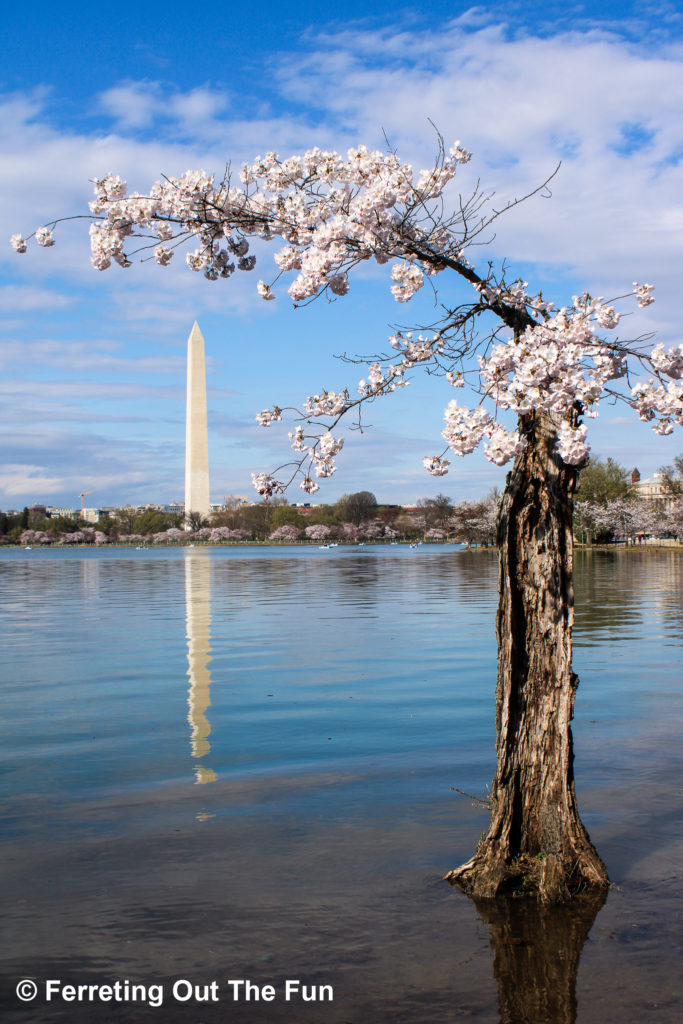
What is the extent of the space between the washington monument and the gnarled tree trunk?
93475mm

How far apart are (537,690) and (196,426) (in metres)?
100

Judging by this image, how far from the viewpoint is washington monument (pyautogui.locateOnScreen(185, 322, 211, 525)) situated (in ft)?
324

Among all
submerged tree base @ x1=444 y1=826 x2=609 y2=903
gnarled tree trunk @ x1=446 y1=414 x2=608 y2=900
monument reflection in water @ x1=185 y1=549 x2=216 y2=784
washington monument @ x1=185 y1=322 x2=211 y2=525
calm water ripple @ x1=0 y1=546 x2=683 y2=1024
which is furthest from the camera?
washington monument @ x1=185 y1=322 x2=211 y2=525

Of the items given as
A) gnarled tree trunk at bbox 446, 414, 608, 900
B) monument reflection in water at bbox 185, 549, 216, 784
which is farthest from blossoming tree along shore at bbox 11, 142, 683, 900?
monument reflection in water at bbox 185, 549, 216, 784

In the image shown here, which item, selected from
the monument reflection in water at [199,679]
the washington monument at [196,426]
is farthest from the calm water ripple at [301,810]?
the washington monument at [196,426]

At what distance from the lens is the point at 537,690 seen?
19.8 feet

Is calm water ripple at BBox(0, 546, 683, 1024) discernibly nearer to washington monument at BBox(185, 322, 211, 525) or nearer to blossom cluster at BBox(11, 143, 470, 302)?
blossom cluster at BBox(11, 143, 470, 302)

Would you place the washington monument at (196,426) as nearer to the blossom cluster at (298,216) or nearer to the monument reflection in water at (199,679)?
the monument reflection in water at (199,679)

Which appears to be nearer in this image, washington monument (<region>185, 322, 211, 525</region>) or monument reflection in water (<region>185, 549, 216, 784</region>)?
monument reflection in water (<region>185, 549, 216, 784</region>)

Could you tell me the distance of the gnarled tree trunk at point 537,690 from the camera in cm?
600

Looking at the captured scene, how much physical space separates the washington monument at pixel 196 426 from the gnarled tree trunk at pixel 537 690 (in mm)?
93475

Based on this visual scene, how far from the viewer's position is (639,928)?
580 cm

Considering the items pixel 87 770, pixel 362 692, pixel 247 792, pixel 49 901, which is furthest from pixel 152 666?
pixel 49 901

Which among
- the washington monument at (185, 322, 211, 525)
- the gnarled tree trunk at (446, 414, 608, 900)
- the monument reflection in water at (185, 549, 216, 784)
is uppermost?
the washington monument at (185, 322, 211, 525)
